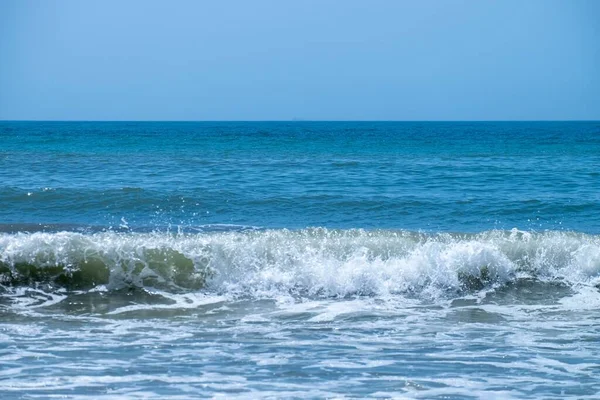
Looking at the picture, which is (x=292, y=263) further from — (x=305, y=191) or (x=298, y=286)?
(x=305, y=191)

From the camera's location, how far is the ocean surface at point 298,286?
21.2 feet

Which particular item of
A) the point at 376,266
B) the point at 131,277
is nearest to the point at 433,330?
the point at 376,266

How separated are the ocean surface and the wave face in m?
0.03

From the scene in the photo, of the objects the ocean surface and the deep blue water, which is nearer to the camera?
the ocean surface

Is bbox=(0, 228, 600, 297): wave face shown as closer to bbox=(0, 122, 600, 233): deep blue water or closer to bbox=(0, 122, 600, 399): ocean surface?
bbox=(0, 122, 600, 399): ocean surface

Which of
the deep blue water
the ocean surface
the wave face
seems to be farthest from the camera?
the deep blue water

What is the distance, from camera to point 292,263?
11.3 meters

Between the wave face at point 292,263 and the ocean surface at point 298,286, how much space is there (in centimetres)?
3

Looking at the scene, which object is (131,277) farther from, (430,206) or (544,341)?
(430,206)

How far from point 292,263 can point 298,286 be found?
0.71 metres

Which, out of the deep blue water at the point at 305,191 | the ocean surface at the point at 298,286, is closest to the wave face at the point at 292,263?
the ocean surface at the point at 298,286

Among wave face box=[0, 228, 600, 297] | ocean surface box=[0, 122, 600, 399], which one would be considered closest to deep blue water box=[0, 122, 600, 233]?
ocean surface box=[0, 122, 600, 399]

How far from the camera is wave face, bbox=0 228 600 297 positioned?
35.2 feet

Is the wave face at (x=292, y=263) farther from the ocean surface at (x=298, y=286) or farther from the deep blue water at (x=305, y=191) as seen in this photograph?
the deep blue water at (x=305, y=191)
